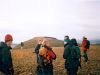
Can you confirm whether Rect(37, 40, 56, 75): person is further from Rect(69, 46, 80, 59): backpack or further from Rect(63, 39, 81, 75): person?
Rect(69, 46, 80, 59): backpack

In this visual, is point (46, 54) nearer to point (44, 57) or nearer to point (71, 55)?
point (44, 57)

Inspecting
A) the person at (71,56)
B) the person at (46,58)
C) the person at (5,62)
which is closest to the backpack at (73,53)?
the person at (71,56)

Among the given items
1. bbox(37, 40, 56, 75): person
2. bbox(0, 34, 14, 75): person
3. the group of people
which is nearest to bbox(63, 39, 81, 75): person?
the group of people

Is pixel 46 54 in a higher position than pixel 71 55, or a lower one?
higher

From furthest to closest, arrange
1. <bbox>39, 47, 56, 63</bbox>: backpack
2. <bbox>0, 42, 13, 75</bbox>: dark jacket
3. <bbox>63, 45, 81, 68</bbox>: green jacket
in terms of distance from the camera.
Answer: <bbox>63, 45, 81, 68</bbox>: green jacket → <bbox>39, 47, 56, 63</bbox>: backpack → <bbox>0, 42, 13, 75</bbox>: dark jacket

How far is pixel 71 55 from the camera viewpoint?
12602 millimetres

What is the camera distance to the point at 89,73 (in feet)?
55.9

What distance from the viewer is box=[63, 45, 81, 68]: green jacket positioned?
1255cm

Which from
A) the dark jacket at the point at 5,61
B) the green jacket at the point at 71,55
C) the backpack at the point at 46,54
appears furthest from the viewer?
the green jacket at the point at 71,55

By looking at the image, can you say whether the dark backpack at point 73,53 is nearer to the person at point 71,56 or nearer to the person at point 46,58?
the person at point 71,56

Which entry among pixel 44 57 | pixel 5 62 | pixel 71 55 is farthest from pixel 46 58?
pixel 5 62

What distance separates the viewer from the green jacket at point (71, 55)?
Answer: 12.6 metres

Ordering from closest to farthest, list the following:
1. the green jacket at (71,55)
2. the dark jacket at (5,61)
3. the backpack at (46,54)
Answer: the dark jacket at (5,61), the backpack at (46,54), the green jacket at (71,55)

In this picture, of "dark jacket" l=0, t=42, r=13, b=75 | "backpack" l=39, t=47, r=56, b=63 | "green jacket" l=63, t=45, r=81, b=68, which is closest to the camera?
"dark jacket" l=0, t=42, r=13, b=75
